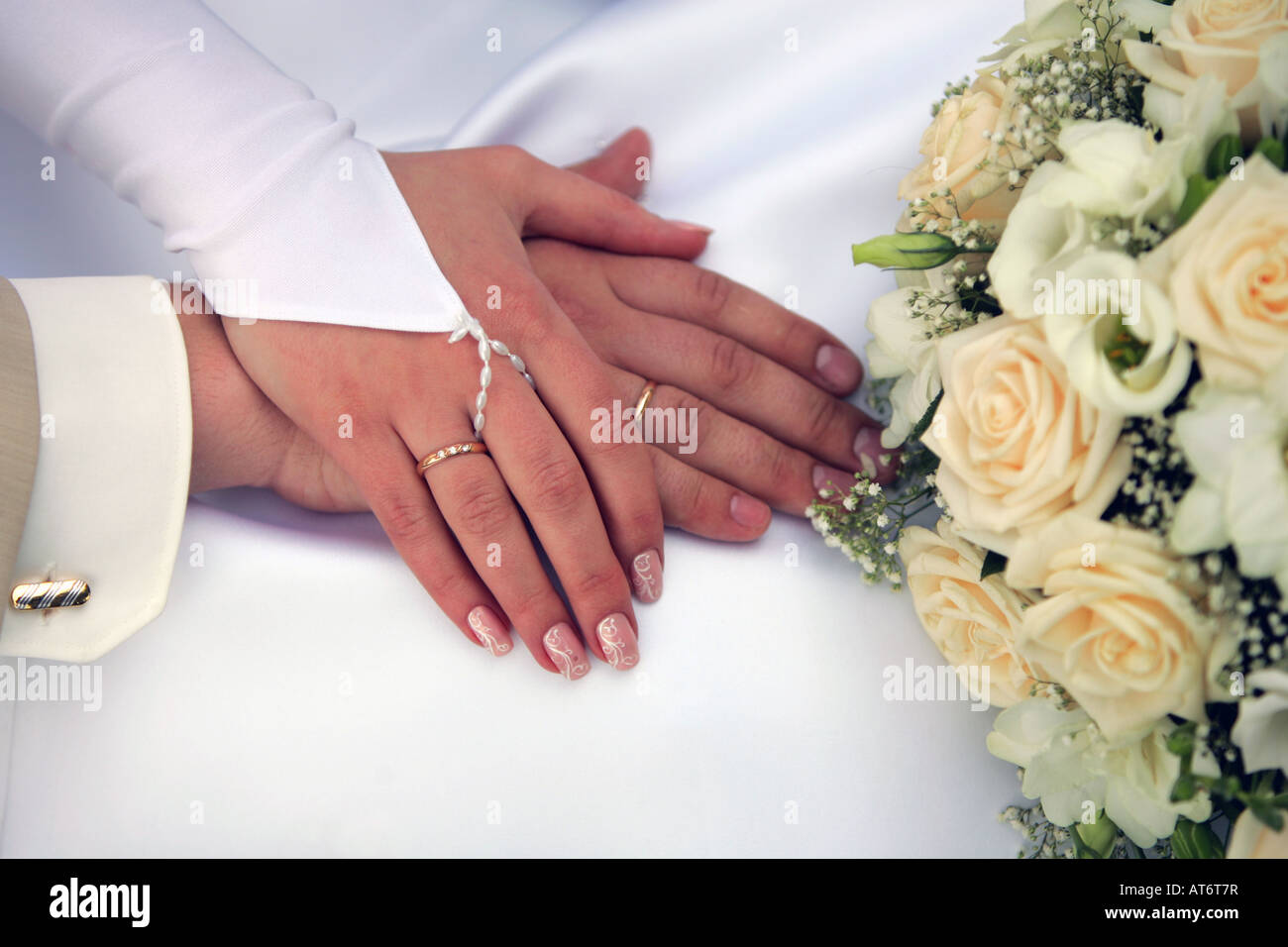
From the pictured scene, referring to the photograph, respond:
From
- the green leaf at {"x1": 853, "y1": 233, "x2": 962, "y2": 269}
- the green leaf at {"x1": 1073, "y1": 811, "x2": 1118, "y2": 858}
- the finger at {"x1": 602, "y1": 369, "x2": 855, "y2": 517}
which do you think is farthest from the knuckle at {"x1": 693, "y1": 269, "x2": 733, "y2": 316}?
the green leaf at {"x1": 1073, "y1": 811, "x2": 1118, "y2": 858}

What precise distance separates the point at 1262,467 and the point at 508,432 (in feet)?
2.06

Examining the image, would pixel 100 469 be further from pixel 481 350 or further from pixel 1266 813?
pixel 1266 813

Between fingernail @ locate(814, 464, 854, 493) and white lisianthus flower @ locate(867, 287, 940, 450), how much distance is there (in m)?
0.15

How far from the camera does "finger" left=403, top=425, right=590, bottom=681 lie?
0.86 meters

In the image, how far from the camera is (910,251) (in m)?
0.74

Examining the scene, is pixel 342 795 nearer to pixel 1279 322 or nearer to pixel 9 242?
pixel 1279 322

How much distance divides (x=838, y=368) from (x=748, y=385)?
110mm

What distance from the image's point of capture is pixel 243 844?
0.79m

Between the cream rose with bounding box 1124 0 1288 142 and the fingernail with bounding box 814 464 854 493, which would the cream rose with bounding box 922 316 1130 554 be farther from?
the fingernail with bounding box 814 464 854 493

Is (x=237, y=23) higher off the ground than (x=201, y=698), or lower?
higher

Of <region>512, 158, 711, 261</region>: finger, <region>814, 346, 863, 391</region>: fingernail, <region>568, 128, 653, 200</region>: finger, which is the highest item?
<region>568, 128, 653, 200</region>: finger

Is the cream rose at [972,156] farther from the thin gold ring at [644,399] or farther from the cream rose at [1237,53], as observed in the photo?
the thin gold ring at [644,399]
